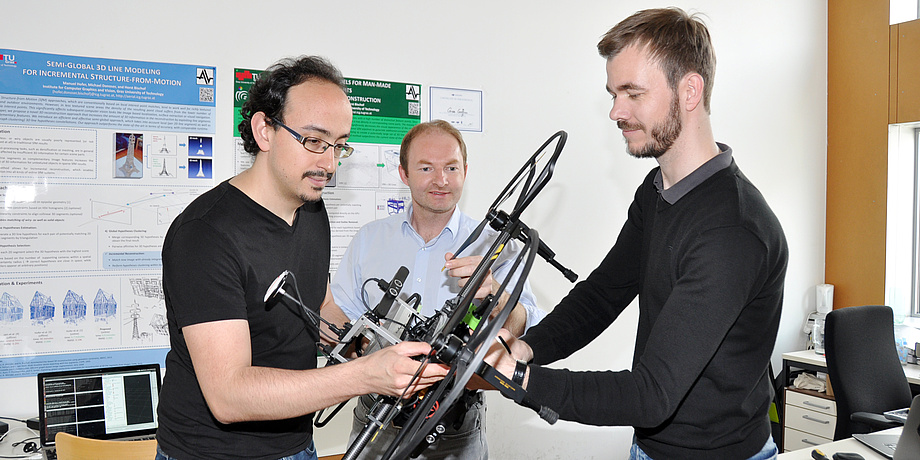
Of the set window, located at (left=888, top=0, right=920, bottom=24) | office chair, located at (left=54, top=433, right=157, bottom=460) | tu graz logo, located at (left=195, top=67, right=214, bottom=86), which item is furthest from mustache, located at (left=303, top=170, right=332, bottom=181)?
window, located at (left=888, top=0, right=920, bottom=24)

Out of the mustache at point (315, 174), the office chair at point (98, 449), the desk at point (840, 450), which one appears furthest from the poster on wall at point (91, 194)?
the desk at point (840, 450)

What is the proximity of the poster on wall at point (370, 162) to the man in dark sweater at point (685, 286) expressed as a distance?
6.04 feet

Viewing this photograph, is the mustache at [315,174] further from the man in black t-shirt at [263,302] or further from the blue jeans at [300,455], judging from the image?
the blue jeans at [300,455]

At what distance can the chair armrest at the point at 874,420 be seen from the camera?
9.69ft

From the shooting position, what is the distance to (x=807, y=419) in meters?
4.10

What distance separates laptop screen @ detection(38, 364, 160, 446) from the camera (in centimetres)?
252

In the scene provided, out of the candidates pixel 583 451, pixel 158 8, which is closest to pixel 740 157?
pixel 583 451

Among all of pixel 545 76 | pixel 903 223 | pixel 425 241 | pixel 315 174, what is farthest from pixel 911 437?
pixel 903 223

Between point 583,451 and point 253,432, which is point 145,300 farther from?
point 583,451

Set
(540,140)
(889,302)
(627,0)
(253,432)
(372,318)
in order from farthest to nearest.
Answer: (889,302), (627,0), (540,140), (253,432), (372,318)

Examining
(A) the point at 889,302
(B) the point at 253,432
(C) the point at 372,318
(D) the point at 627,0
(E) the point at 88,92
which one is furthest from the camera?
(A) the point at 889,302

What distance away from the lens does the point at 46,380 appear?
8.44 ft

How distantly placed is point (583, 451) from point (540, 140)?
1.87 m

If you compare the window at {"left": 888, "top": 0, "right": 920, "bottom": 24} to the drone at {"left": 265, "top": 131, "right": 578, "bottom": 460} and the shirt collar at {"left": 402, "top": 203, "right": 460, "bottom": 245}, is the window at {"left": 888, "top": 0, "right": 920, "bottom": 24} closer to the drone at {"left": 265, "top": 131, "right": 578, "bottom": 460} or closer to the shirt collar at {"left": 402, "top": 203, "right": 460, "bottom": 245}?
the shirt collar at {"left": 402, "top": 203, "right": 460, "bottom": 245}
